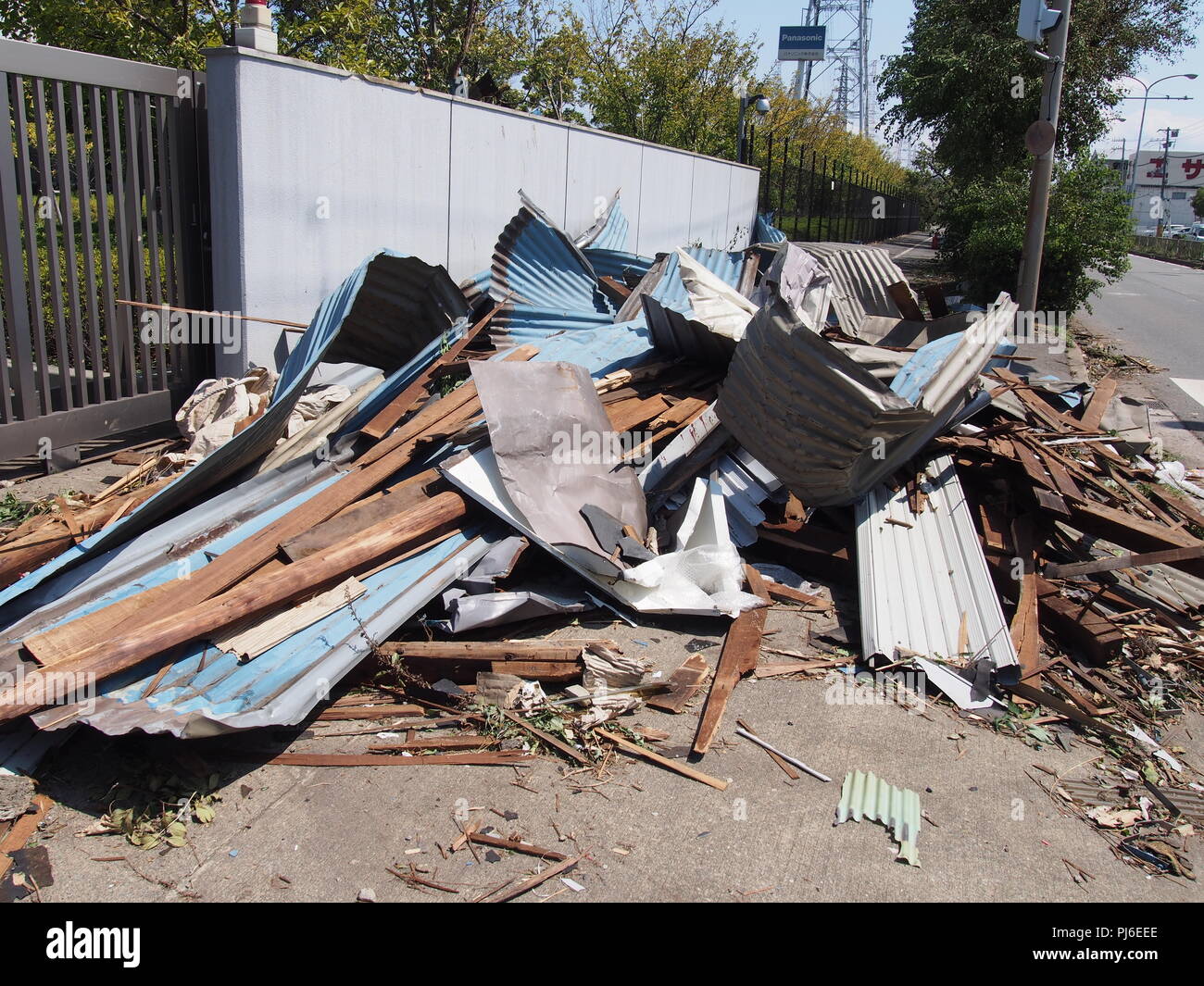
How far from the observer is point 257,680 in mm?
3514

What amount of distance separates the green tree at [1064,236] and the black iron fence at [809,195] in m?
5.64

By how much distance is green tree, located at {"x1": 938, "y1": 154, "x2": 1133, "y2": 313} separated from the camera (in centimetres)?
1455

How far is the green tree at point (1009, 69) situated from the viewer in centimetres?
1917

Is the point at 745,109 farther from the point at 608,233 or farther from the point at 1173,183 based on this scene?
the point at 1173,183

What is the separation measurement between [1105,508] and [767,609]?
2091mm

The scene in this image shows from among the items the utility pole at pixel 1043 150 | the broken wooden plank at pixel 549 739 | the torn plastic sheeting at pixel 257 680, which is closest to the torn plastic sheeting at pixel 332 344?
the torn plastic sheeting at pixel 257 680

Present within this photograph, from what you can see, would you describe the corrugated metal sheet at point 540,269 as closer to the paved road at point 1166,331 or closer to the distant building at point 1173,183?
the paved road at point 1166,331

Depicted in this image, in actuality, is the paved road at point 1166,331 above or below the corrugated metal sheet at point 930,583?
above

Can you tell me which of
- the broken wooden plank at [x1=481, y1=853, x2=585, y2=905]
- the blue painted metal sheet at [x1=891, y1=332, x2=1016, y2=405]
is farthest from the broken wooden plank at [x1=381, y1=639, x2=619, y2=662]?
the blue painted metal sheet at [x1=891, y1=332, x2=1016, y2=405]

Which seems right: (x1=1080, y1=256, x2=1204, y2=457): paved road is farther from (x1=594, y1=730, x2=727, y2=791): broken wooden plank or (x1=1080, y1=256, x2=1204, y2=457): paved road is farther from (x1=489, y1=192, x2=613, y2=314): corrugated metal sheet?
(x1=594, y1=730, x2=727, y2=791): broken wooden plank

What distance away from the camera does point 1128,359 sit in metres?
13.3

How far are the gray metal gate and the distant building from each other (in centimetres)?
9021
